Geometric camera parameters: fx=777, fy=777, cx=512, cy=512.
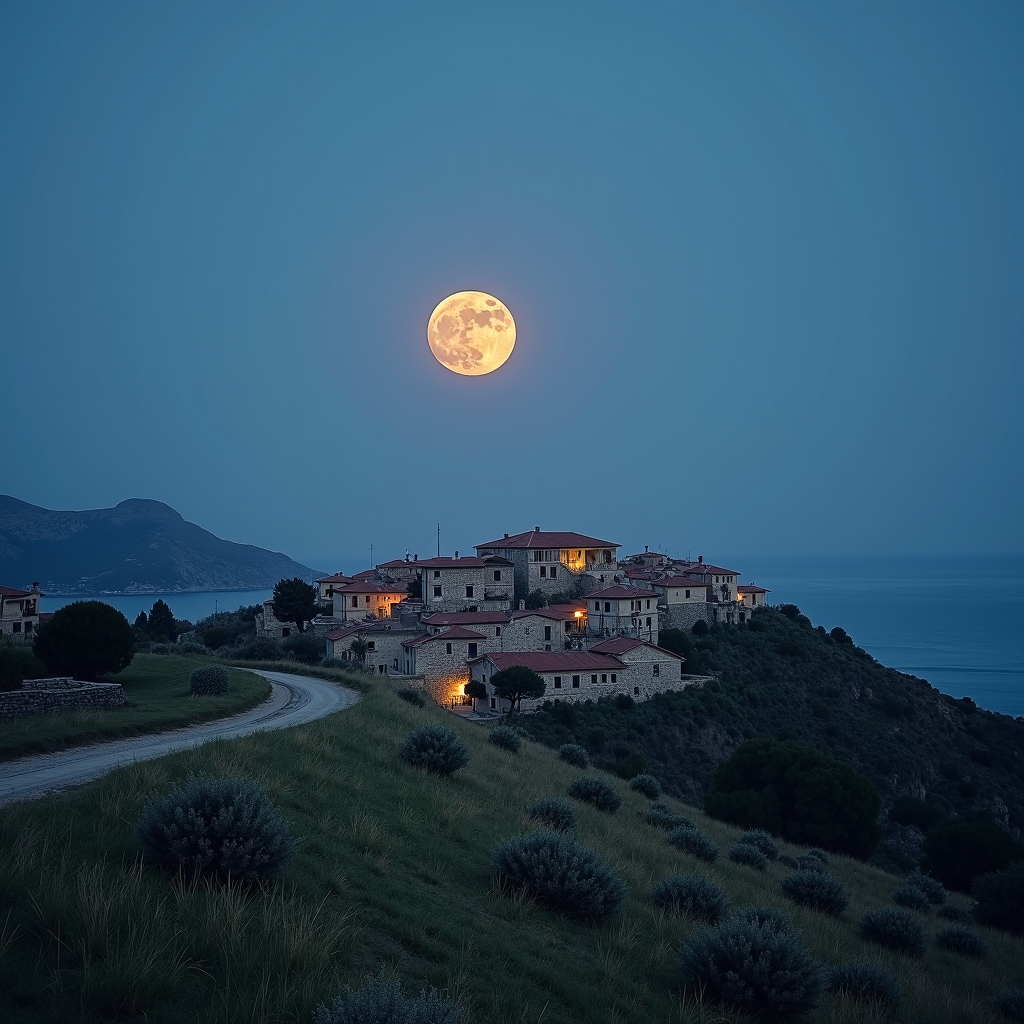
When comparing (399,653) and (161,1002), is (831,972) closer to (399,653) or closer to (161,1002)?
(161,1002)

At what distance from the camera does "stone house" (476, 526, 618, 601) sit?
250 feet

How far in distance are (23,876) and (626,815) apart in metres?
16.2

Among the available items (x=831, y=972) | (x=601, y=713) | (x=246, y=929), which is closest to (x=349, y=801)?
(x=246, y=929)

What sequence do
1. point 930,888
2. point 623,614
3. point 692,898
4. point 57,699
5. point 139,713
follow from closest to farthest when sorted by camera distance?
point 692,898 < point 57,699 < point 139,713 < point 930,888 < point 623,614

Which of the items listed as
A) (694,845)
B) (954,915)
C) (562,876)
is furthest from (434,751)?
(954,915)

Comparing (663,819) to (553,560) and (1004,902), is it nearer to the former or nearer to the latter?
(1004,902)

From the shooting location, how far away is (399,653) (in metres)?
59.0

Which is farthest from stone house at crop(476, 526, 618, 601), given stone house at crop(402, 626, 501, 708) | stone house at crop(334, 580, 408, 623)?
stone house at crop(402, 626, 501, 708)

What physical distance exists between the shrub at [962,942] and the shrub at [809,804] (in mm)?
20017

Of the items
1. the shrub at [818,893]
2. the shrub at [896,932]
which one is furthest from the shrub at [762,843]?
the shrub at [896,932]

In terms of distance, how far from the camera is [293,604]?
68000mm

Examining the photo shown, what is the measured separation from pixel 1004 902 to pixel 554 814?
528 inches

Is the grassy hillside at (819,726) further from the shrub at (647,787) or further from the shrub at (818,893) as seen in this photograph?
the shrub at (818,893)

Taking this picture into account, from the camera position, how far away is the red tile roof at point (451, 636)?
56822 mm
